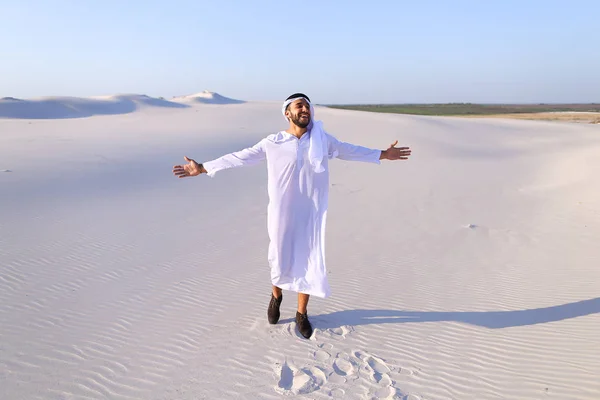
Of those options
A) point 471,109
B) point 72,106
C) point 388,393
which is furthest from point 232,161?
point 471,109

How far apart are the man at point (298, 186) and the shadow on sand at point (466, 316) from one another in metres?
0.56

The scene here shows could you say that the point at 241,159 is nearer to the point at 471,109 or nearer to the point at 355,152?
the point at 355,152

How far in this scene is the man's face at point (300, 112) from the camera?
4.03 m

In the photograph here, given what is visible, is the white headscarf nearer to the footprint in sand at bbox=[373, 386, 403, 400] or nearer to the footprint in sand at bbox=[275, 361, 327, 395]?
the footprint in sand at bbox=[275, 361, 327, 395]

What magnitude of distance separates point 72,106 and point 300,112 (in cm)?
4846

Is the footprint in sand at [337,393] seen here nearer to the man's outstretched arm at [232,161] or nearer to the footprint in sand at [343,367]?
the footprint in sand at [343,367]

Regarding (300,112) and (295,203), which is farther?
(295,203)

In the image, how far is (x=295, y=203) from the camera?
13.8 feet

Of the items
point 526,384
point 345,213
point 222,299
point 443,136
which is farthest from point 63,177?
point 443,136

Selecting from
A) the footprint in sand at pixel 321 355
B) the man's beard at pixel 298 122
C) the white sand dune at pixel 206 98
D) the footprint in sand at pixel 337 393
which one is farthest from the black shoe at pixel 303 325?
the white sand dune at pixel 206 98

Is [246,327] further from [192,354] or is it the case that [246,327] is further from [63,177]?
[63,177]

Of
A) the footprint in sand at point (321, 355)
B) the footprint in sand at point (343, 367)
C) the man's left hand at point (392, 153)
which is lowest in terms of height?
the footprint in sand at point (343, 367)

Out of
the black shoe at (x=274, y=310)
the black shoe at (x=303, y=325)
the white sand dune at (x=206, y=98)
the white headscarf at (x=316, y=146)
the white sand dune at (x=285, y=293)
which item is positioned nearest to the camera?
the white sand dune at (x=285, y=293)

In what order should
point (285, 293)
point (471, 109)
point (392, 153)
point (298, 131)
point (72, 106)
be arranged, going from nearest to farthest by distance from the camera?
point (298, 131) → point (392, 153) → point (285, 293) → point (72, 106) → point (471, 109)
